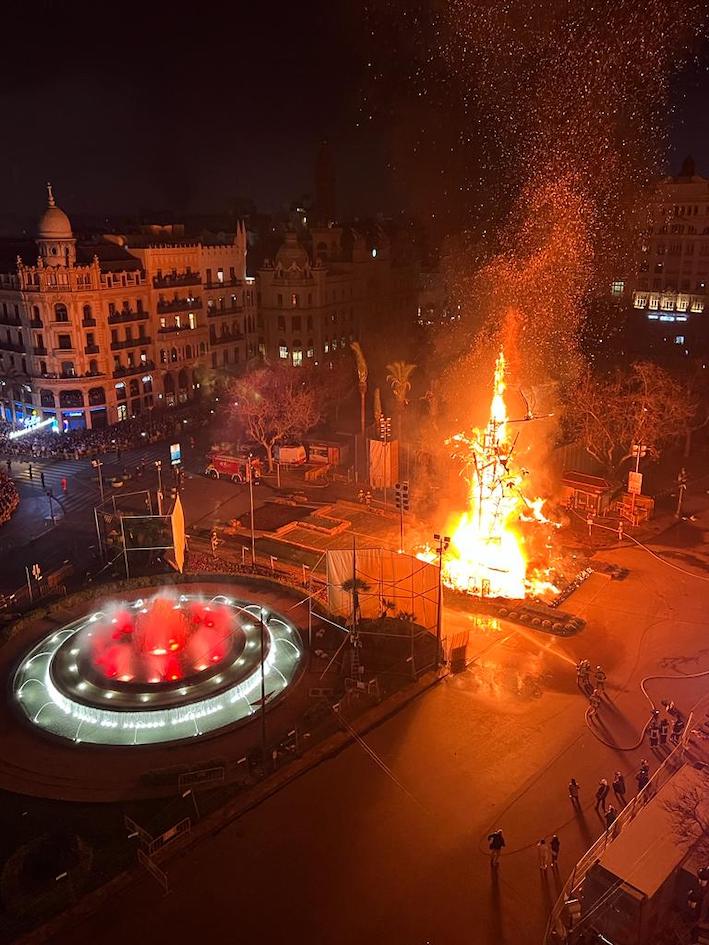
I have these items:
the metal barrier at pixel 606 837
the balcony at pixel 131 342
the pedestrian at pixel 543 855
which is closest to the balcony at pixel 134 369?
the balcony at pixel 131 342

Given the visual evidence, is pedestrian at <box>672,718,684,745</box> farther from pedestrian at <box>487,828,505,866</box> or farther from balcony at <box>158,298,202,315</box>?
balcony at <box>158,298,202,315</box>

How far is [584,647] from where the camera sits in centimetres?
2850

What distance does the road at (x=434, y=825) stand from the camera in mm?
17094

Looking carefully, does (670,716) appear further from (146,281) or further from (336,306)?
(336,306)

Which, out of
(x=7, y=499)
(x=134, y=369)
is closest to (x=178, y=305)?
(x=134, y=369)

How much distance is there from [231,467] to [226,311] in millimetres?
25470

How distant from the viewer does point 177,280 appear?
6481 centimetres

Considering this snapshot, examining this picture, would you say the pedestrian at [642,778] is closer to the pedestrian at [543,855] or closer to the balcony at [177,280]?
the pedestrian at [543,855]

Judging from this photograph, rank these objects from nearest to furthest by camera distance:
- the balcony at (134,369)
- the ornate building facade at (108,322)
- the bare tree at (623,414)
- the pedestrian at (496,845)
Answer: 1. the pedestrian at (496,845)
2. the bare tree at (623,414)
3. the ornate building facade at (108,322)
4. the balcony at (134,369)

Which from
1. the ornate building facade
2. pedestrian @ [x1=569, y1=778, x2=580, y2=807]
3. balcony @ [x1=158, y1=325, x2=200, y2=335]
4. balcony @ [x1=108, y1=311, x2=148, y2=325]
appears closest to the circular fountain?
pedestrian @ [x1=569, y1=778, x2=580, y2=807]

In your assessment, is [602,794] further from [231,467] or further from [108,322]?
[108,322]

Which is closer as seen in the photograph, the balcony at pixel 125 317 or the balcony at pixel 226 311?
the balcony at pixel 125 317

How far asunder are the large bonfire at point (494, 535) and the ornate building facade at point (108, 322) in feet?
114

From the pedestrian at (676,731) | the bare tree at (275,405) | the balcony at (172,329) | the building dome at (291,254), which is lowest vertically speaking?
the pedestrian at (676,731)
